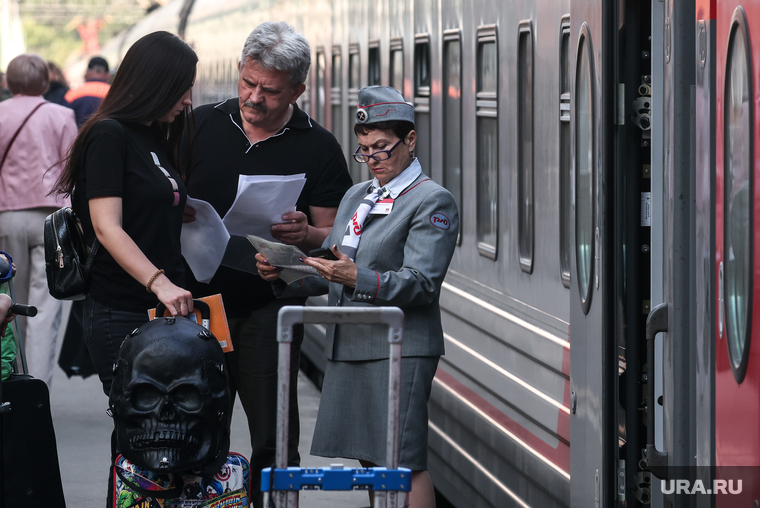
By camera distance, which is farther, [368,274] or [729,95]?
[368,274]

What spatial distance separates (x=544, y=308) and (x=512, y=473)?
714mm

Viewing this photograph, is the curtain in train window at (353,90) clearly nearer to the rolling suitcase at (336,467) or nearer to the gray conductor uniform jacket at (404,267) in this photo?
the gray conductor uniform jacket at (404,267)

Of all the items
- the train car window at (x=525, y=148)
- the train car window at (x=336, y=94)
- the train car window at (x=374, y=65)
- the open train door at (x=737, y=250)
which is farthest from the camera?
the train car window at (x=336, y=94)

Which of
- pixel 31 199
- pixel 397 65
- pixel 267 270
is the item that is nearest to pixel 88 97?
pixel 31 199

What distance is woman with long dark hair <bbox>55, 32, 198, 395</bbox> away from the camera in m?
3.72

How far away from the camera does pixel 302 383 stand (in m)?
9.54

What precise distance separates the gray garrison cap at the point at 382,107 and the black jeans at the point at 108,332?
3.05 feet

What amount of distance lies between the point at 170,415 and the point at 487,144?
7.90 feet

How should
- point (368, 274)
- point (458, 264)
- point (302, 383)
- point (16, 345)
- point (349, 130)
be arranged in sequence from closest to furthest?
point (368, 274) < point (16, 345) < point (458, 264) < point (349, 130) < point (302, 383)

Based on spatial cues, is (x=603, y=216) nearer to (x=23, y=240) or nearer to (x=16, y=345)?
(x=16, y=345)

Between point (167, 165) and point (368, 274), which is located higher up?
point (167, 165)

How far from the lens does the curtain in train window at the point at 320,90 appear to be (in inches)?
380

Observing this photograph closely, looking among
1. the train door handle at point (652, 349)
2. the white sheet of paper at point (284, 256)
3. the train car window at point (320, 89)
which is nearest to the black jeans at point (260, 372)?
the white sheet of paper at point (284, 256)

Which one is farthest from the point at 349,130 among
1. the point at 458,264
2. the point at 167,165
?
the point at 167,165
